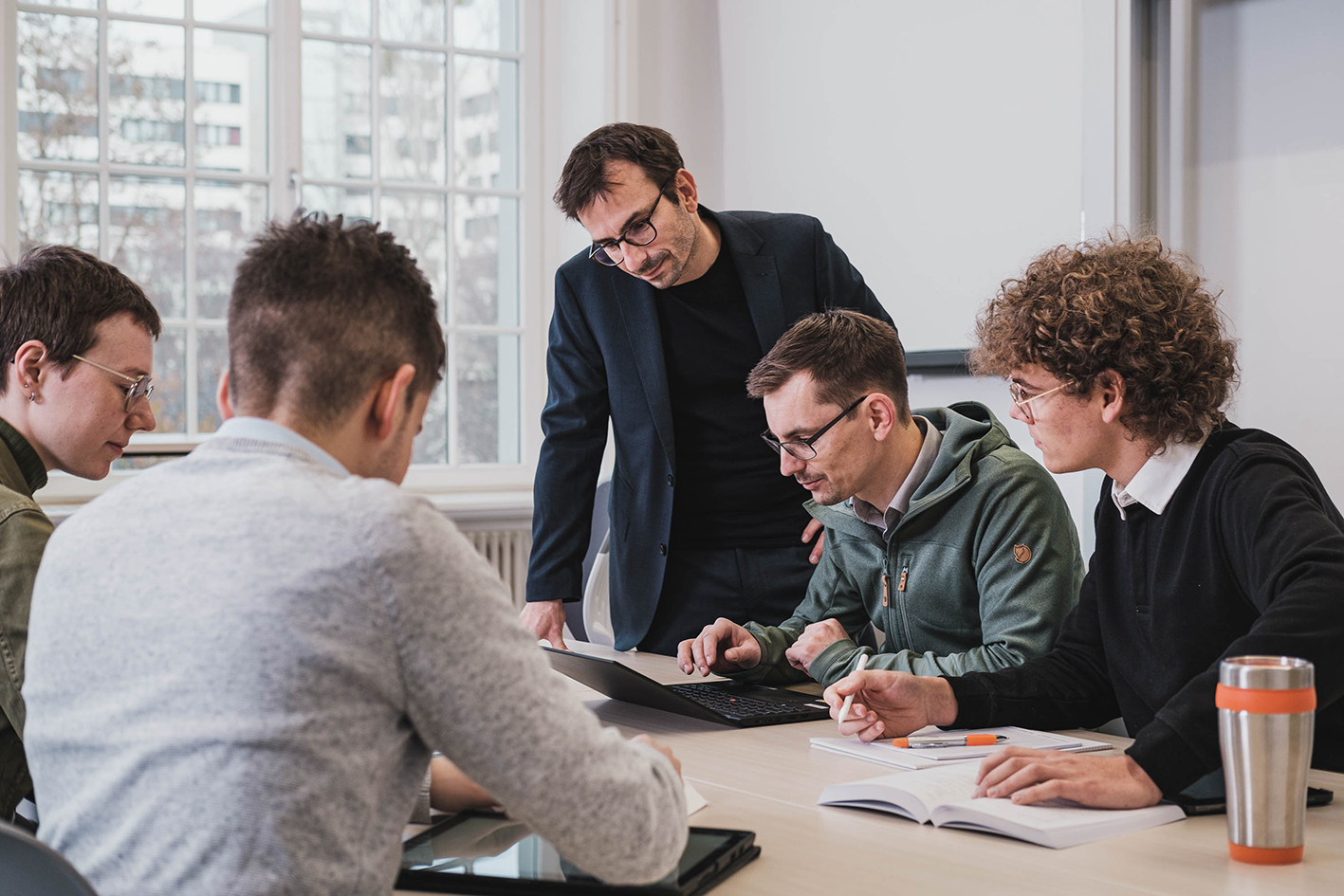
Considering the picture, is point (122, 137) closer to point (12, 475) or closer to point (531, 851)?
point (12, 475)

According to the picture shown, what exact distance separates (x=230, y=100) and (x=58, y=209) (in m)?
0.62

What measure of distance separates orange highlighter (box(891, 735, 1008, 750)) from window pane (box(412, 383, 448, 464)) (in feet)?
9.63

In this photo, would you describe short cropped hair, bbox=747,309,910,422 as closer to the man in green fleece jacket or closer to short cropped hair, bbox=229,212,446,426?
the man in green fleece jacket

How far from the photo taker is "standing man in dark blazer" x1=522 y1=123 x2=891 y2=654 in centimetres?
238

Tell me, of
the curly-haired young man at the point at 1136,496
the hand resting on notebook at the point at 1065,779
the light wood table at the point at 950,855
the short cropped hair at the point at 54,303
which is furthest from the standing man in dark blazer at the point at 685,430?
the hand resting on notebook at the point at 1065,779

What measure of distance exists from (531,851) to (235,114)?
3386 millimetres

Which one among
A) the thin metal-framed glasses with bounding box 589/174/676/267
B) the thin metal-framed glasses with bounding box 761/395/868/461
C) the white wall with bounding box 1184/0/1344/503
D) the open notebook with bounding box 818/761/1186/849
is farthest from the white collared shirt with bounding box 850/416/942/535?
the white wall with bounding box 1184/0/1344/503

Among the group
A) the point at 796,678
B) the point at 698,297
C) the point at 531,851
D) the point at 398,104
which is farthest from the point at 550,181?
the point at 531,851

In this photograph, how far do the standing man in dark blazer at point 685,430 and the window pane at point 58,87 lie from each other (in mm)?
2027

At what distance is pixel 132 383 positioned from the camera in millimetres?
1713

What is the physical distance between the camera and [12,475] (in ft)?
5.27

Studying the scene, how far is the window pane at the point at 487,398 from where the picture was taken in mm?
4262

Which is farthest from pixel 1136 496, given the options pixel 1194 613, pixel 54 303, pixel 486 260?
pixel 486 260

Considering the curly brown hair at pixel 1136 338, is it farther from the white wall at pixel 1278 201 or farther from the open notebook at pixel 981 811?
the white wall at pixel 1278 201
